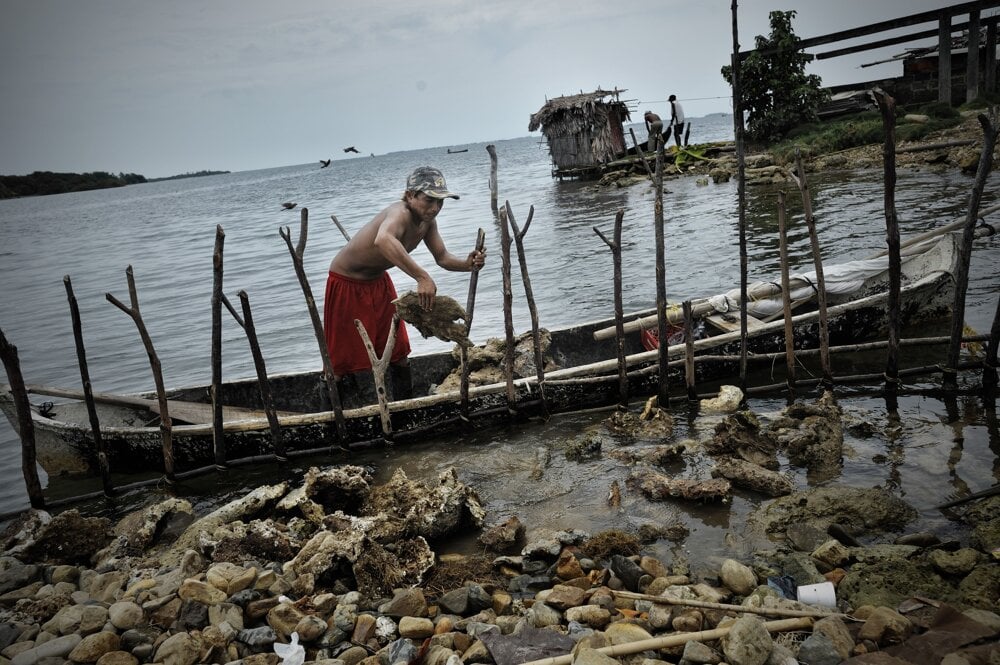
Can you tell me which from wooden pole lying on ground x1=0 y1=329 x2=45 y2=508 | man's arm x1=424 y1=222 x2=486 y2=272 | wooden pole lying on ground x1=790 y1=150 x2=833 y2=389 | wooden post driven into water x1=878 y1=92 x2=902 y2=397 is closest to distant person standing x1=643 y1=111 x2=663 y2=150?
wooden pole lying on ground x1=790 y1=150 x2=833 y2=389

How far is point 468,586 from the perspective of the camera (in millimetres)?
4289

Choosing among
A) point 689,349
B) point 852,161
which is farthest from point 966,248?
point 852,161

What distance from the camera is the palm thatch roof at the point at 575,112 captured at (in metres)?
29.0

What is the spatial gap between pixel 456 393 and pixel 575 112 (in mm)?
24974

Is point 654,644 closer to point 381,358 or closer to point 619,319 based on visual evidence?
point 619,319

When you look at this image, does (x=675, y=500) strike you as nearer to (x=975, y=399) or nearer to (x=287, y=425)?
(x=975, y=399)

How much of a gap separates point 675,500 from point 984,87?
70.8ft

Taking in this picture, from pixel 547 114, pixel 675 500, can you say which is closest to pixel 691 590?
pixel 675 500

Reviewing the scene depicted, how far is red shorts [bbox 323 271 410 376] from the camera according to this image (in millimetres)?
6797

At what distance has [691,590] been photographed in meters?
4.01

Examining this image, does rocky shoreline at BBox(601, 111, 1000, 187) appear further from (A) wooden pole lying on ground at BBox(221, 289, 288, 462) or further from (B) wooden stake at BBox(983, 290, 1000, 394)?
(A) wooden pole lying on ground at BBox(221, 289, 288, 462)

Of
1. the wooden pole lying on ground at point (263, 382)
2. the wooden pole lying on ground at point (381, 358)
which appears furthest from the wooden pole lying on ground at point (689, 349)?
the wooden pole lying on ground at point (263, 382)

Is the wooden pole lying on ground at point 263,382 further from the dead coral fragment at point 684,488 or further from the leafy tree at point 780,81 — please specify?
the leafy tree at point 780,81

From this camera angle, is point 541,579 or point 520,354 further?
point 520,354
